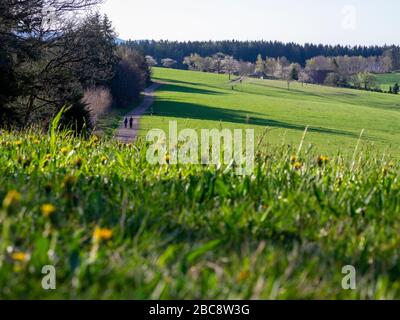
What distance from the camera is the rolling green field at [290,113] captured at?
52719 mm

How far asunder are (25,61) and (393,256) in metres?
26.8

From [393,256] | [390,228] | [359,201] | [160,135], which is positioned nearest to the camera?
[393,256]

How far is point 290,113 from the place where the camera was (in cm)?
7850

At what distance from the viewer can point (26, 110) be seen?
27.1 metres

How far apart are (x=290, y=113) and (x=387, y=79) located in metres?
106

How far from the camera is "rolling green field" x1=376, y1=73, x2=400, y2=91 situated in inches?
6372

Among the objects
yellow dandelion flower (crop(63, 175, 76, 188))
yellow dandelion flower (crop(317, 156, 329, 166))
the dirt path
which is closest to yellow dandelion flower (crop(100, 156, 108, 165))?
yellow dandelion flower (crop(63, 175, 76, 188))

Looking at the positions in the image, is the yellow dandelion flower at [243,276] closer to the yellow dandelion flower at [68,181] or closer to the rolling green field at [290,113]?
the yellow dandelion flower at [68,181]

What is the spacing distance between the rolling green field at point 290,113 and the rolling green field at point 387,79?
3757 centimetres

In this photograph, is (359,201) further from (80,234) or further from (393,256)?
(80,234)

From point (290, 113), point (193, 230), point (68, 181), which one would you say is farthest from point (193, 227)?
point (290, 113)

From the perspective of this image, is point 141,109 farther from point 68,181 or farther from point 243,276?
point 243,276

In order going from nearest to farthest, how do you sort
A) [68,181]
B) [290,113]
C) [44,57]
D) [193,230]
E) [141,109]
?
1. [193,230]
2. [68,181]
3. [44,57]
4. [141,109]
5. [290,113]
